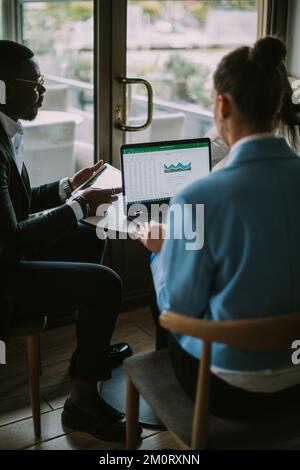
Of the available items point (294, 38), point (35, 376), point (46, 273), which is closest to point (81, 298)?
point (46, 273)

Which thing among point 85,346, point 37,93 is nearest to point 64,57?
point 37,93

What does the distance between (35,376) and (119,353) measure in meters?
0.53

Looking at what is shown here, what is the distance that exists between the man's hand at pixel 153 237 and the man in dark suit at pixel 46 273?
0.93ft

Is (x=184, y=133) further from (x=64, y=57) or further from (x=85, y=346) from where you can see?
(x=85, y=346)

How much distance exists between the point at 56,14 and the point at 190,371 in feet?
5.08

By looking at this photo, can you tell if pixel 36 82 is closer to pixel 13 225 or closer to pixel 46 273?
pixel 13 225

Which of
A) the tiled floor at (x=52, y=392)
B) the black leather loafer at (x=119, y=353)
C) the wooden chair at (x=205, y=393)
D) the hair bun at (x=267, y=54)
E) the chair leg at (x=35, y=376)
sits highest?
the hair bun at (x=267, y=54)

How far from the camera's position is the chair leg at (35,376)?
5.98 ft

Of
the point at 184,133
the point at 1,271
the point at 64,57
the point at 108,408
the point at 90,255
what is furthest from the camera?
the point at 184,133

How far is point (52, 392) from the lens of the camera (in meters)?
2.13

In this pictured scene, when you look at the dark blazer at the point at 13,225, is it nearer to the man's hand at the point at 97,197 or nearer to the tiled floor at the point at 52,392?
the man's hand at the point at 97,197

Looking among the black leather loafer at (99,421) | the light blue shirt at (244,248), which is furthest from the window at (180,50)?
the light blue shirt at (244,248)

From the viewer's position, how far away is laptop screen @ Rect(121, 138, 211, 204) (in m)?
1.97
